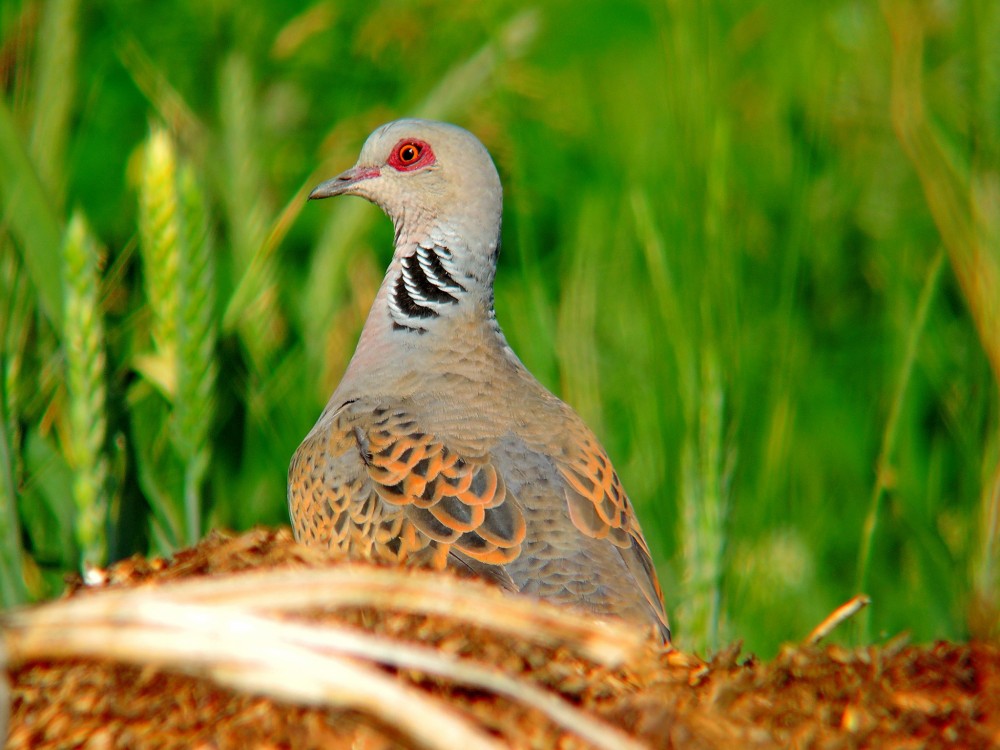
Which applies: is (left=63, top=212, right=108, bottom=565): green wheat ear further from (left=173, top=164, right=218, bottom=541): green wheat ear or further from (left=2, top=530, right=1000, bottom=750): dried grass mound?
(left=2, top=530, right=1000, bottom=750): dried grass mound

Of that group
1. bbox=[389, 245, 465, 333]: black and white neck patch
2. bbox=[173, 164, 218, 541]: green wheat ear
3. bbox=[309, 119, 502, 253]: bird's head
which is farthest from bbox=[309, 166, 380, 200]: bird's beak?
bbox=[173, 164, 218, 541]: green wheat ear

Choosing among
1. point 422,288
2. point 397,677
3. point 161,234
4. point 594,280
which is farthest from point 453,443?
point 397,677

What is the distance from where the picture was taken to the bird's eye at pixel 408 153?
166 inches

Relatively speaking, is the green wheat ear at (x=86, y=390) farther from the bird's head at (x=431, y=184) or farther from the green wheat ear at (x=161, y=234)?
the bird's head at (x=431, y=184)

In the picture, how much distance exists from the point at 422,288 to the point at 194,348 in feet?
3.79

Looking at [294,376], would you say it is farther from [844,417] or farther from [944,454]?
[944,454]

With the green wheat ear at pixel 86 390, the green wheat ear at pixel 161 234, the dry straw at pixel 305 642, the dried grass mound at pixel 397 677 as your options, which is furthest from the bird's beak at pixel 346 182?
the dry straw at pixel 305 642

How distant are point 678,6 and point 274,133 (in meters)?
4.12

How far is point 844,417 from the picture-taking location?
5.78 m

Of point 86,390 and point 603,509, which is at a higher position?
point 86,390

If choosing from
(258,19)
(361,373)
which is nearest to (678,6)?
(361,373)

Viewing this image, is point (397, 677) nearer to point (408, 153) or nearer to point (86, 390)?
point (86, 390)

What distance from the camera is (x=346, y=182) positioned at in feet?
14.0

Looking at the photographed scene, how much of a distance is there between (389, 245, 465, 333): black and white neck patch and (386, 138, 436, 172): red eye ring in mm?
310
